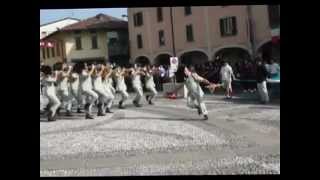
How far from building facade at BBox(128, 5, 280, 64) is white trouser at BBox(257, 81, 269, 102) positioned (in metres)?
0.32

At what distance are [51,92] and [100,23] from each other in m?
0.87

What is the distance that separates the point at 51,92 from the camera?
24.8 ft

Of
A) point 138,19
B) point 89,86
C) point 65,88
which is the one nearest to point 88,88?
point 89,86

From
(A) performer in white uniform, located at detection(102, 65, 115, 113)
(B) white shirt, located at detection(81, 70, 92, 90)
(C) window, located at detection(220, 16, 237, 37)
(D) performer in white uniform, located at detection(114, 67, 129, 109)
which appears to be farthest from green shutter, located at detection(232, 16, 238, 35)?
(B) white shirt, located at detection(81, 70, 92, 90)

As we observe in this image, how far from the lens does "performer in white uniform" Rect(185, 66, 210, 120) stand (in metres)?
7.43

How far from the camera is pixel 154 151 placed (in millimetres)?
7242

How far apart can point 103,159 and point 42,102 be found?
891 mm

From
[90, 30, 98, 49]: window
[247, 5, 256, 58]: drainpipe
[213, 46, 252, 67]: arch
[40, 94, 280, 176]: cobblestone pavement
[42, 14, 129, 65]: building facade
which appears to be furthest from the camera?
[90, 30, 98, 49]: window

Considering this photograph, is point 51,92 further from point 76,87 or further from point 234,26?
point 234,26

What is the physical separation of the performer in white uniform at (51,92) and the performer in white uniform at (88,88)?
286 mm

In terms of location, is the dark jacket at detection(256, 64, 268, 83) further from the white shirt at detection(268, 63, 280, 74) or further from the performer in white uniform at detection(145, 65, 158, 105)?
the performer in white uniform at detection(145, 65, 158, 105)
